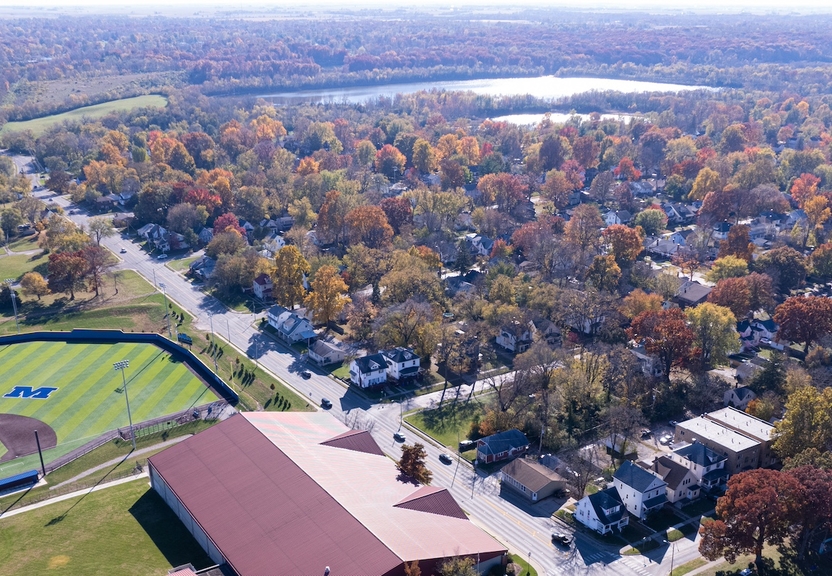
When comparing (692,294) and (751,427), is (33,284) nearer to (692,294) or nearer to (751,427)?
(692,294)

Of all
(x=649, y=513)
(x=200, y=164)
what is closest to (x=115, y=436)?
(x=649, y=513)

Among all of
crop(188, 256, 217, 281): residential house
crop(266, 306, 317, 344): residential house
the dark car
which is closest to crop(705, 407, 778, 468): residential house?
the dark car

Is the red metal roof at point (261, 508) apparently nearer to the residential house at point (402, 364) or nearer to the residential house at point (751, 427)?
the residential house at point (402, 364)

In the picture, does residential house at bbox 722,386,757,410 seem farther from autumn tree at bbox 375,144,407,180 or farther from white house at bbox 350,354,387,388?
autumn tree at bbox 375,144,407,180

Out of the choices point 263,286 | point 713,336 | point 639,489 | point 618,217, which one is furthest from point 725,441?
point 618,217

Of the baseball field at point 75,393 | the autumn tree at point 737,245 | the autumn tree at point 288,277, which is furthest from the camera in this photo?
the autumn tree at point 737,245

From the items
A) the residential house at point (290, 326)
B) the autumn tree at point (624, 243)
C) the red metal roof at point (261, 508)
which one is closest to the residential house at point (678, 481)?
the red metal roof at point (261, 508)

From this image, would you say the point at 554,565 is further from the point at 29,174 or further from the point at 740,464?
the point at 29,174
